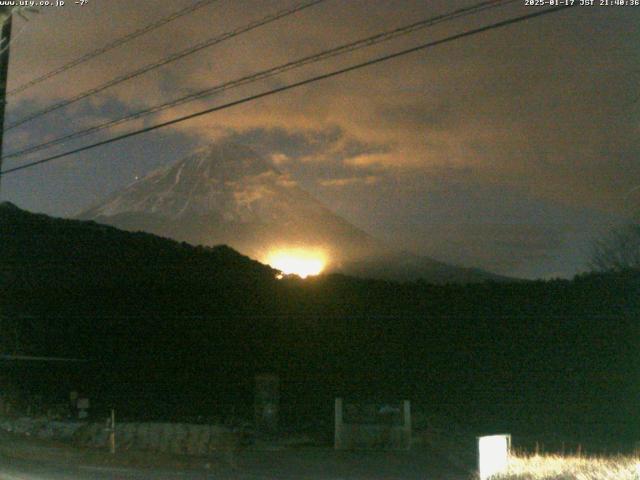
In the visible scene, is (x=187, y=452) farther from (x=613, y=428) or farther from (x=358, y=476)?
(x=613, y=428)

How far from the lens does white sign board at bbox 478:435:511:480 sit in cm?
1055

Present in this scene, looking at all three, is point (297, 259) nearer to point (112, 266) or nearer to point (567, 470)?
point (112, 266)

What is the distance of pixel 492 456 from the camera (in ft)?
35.6

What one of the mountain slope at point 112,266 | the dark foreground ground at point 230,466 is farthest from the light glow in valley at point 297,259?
the dark foreground ground at point 230,466

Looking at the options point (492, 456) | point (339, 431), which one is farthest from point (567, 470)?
point (339, 431)

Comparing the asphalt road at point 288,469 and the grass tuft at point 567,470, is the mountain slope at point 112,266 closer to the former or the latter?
the asphalt road at point 288,469

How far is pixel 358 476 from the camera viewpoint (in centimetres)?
1389

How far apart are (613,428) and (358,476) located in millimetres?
10690

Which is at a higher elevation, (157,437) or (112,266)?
(112,266)

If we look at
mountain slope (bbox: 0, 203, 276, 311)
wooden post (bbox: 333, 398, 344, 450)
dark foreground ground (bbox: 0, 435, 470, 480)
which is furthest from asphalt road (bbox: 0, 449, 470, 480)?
mountain slope (bbox: 0, 203, 276, 311)

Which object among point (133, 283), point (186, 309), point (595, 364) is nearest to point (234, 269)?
point (186, 309)

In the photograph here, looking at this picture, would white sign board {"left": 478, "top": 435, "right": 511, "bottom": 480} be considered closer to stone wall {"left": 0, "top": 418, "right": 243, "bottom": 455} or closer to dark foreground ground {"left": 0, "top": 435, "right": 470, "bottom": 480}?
dark foreground ground {"left": 0, "top": 435, "right": 470, "bottom": 480}

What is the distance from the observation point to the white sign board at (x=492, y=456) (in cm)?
1055

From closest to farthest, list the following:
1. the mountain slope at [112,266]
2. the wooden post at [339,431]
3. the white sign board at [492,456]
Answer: the white sign board at [492,456]
the wooden post at [339,431]
the mountain slope at [112,266]
